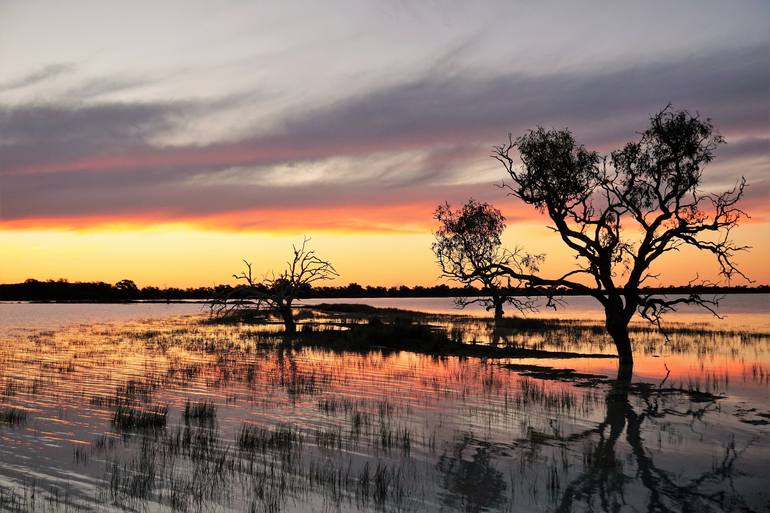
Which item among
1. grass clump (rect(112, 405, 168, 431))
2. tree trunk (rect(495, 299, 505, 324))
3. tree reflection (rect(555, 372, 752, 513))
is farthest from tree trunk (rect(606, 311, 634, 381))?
tree trunk (rect(495, 299, 505, 324))

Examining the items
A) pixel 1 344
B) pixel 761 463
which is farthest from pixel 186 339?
pixel 761 463

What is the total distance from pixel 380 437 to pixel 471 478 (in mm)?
3802

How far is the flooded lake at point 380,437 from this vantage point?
11055 millimetres

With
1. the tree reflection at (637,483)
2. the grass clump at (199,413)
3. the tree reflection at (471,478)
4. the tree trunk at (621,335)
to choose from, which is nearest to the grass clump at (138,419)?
the grass clump at (199,413)

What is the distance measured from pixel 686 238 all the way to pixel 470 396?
16113 mm

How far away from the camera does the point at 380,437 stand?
1551 centimetres

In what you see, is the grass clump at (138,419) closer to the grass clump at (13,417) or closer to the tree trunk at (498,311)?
the grass clump at (13,417)

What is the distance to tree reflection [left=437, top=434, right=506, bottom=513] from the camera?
35.3ft

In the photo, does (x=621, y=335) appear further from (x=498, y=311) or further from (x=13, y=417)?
(x=498, y=311)

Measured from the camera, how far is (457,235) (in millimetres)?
78438

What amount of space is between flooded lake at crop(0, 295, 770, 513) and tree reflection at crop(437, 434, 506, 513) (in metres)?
0.05

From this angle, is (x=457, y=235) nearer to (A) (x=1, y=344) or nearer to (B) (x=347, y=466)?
(A) (x=1, y=344)

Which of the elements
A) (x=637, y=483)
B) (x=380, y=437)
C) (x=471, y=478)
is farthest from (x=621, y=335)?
(x=471, y=478)

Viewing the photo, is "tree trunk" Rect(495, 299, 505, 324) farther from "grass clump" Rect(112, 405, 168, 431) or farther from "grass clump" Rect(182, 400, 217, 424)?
"grass clump" Rect(112, 405, 168, 431)
